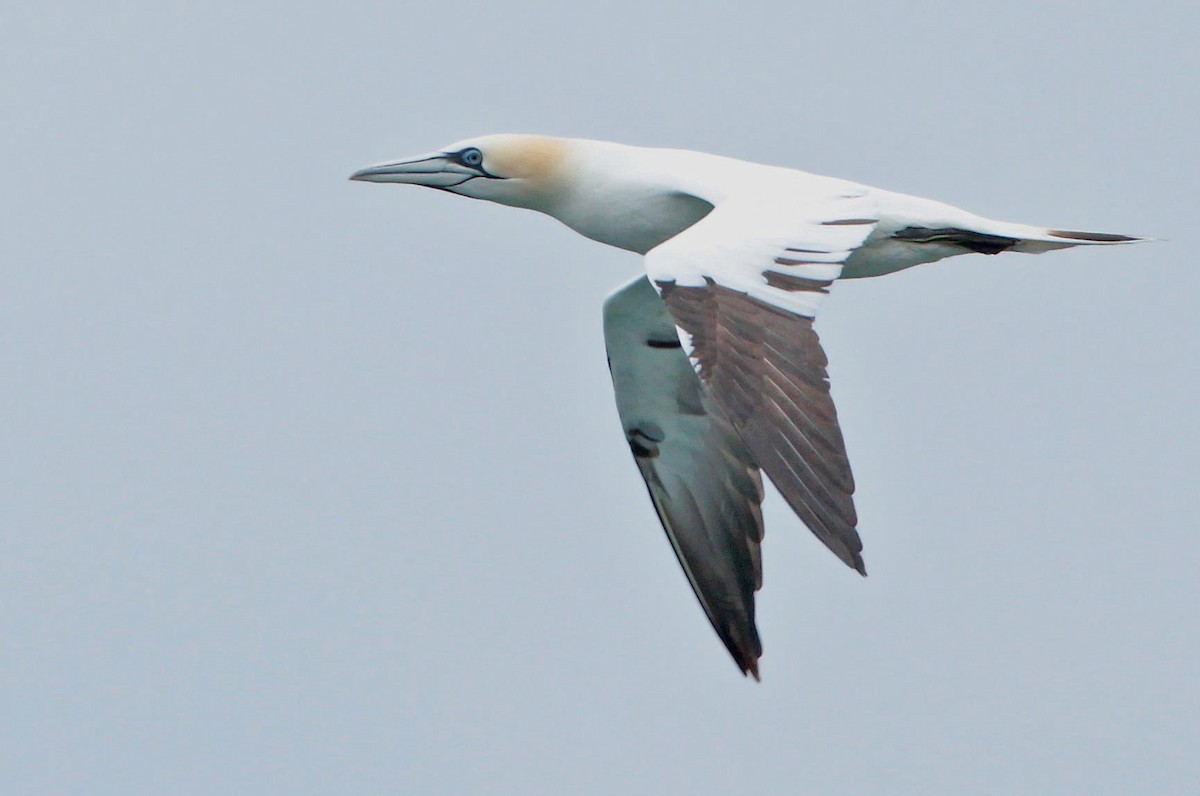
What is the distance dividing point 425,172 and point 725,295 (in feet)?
10.8

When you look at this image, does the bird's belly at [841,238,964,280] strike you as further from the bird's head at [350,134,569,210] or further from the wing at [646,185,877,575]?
the bird's head at [350,134,569,210]

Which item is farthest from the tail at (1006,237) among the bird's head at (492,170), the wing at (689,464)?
the bird's head at (492,170)

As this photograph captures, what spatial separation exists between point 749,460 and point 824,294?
109 inches

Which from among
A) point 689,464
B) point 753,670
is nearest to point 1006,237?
point 689,464

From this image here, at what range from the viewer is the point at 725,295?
8555 millimetres

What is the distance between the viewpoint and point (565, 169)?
11.0m

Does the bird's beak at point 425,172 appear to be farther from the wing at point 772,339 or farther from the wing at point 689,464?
the wing at point 772,339

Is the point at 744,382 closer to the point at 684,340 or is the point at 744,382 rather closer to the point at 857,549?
the point at 684,340

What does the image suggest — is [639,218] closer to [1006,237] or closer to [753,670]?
[1006,237]

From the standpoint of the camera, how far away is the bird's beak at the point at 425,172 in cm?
1138

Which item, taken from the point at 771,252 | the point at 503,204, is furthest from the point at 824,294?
the point at 503,204

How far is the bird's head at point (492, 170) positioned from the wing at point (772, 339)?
1969mm

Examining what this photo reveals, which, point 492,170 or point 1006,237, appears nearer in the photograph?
point 1006,237

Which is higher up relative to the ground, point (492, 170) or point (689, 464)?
point (492, 170)
